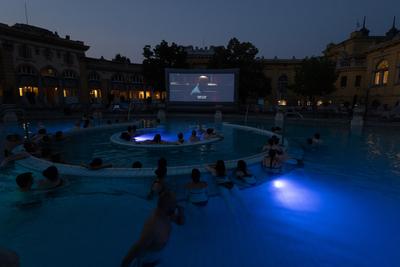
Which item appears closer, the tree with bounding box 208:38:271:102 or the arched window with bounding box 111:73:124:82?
the tree with bounding box 208:38:271:102

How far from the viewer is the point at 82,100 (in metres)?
41.2

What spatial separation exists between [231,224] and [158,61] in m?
38.5

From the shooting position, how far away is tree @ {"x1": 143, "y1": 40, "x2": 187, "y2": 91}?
40344mm

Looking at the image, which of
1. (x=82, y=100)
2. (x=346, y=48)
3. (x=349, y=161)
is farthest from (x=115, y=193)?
(x=346, y=48)

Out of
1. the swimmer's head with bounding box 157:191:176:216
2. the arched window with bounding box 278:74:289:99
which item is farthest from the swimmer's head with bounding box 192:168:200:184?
the arched window with bounding box 278:74:289:99

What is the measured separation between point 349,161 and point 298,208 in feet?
21.1

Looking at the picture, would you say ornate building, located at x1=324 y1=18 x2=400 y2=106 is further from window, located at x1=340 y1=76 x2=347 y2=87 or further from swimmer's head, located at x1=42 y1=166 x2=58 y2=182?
swimmer's head, located at x1=42 y1=166 x2=58 y2=182

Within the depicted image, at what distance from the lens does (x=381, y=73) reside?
116 ft

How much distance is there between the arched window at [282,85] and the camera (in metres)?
50.6

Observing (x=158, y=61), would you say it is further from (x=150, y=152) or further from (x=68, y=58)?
(x=150, y=152)

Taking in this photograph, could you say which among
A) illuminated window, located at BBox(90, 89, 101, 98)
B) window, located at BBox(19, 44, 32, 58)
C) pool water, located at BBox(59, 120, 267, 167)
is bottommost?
Answer: pool water, located at BBox(59, 120, 267, 167)

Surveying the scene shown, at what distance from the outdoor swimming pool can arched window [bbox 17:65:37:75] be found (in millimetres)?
32168

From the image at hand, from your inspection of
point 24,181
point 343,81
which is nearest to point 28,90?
point 24,181

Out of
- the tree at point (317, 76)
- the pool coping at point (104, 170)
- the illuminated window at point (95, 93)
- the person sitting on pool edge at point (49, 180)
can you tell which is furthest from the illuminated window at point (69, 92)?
the tree at point (317, 76)
